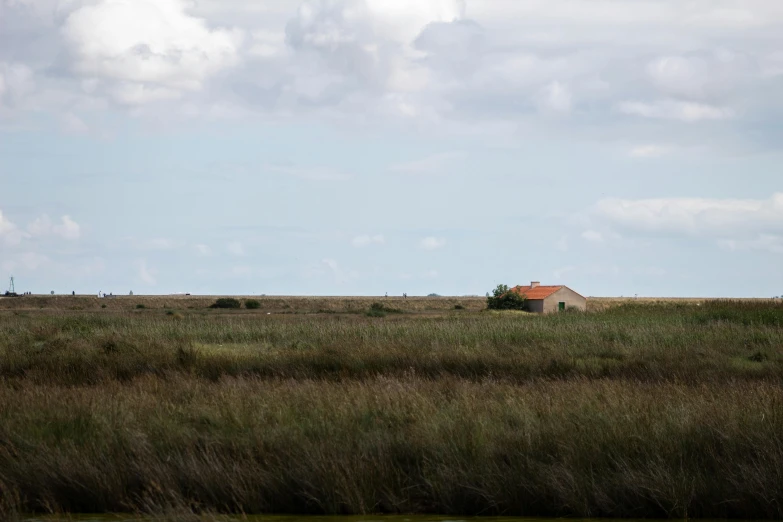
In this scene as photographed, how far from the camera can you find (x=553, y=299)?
219 feet

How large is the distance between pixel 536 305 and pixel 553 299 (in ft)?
4.77

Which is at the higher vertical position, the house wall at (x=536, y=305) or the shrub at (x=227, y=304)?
the shrub at (x=227, y=304)

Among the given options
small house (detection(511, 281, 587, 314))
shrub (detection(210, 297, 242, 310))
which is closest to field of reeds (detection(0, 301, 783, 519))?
small house (detection(511, 281, 587, 314))

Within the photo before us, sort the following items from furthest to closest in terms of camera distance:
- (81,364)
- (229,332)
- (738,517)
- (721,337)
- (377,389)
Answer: (229,332), (721,337), (81,364), (377,389), (738,517)

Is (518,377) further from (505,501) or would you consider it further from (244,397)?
(505,501)

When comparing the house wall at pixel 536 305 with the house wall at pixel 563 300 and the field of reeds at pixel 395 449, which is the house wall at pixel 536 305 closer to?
the house wall at pixel 563 300

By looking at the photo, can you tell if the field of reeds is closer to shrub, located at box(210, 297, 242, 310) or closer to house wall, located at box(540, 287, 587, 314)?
house wall, located at box(540, 287, 587, 314)

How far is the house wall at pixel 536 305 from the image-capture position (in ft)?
218

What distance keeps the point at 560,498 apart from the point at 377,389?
467 centimetres

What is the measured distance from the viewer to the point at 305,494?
9234mm

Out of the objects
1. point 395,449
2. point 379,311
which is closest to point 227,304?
point 379,311

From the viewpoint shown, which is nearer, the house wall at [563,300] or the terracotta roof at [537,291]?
the house wall at [563,300]

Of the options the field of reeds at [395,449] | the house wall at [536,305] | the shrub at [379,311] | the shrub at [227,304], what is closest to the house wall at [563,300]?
the house wall at [536,305]

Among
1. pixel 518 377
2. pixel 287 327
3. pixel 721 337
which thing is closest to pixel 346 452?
pixel 518 377
